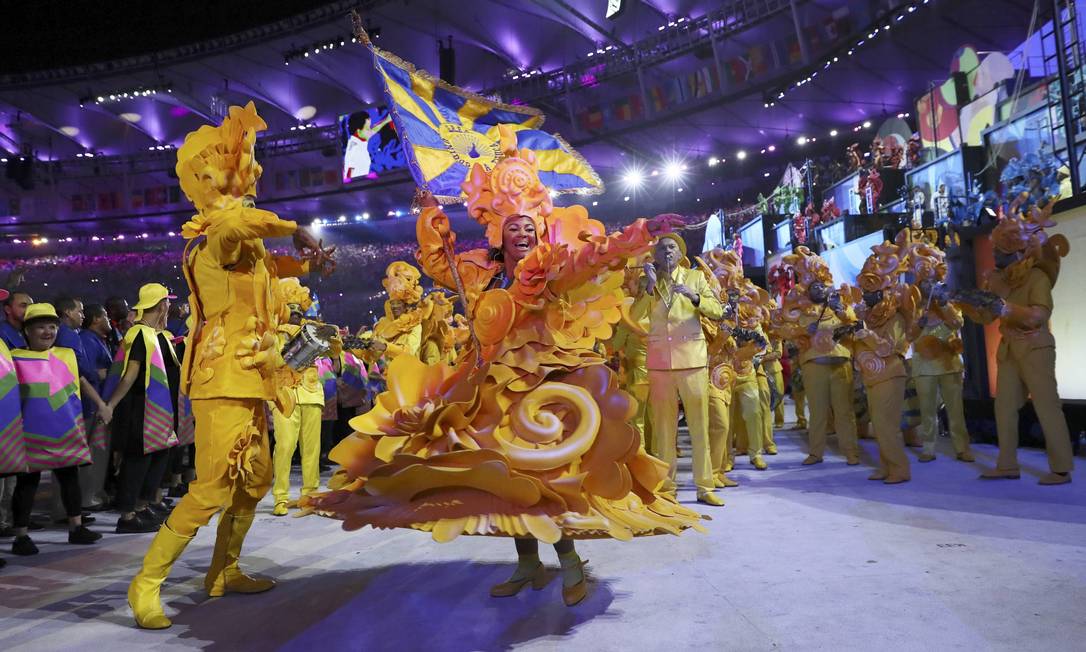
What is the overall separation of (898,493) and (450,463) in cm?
386

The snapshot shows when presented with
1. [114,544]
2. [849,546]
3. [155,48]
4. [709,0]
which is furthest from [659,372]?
[155,48]

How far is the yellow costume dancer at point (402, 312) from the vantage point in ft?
22.9

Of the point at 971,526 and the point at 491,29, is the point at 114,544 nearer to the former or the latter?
the point at 971,526

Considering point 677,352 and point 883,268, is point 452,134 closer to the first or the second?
point 677,352

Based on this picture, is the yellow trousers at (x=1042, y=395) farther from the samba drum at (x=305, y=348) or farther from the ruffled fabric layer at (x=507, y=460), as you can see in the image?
the samba drum at (x=305, y=348)

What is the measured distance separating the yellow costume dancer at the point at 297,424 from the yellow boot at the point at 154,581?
101 inches

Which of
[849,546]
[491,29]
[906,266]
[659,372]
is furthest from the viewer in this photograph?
[491,29]

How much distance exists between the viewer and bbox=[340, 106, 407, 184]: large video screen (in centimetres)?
2053

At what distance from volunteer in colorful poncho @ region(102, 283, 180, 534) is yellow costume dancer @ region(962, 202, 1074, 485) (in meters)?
5.88

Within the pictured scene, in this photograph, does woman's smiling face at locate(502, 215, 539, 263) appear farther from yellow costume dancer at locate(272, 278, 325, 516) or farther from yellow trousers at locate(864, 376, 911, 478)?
yellow trousers at locate(864, 376, 911, 478)

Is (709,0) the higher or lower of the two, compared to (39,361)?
higher

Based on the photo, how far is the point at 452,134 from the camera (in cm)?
450

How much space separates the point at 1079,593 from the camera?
3035 millimetres

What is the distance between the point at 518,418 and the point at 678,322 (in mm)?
2508
